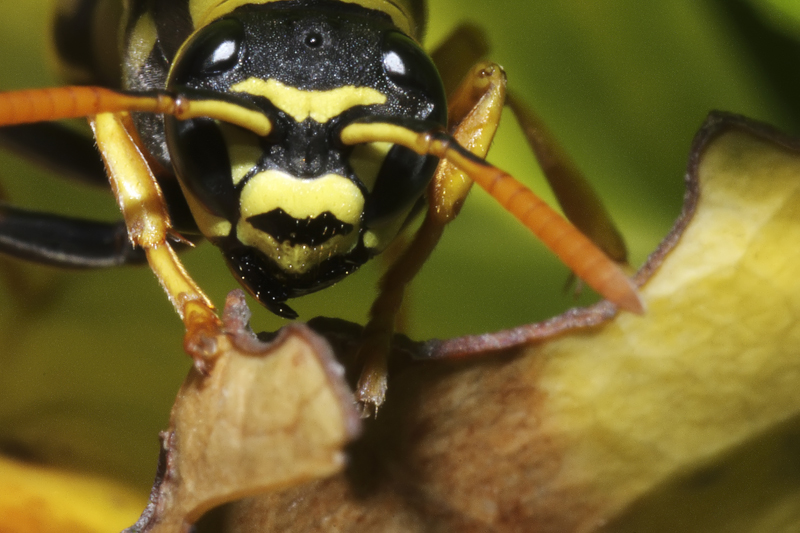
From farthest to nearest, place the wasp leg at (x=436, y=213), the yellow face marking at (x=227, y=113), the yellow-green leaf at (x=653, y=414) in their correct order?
the yellow face marking at (x=227, y=113), the wasp leg at (x=436, y=213), the yellow-green leaf at (x=653, y=414)

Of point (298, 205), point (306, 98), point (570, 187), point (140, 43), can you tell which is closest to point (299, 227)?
point (298, 205)

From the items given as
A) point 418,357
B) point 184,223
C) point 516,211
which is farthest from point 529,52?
point 418,357

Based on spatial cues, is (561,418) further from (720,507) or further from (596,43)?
(596,43)

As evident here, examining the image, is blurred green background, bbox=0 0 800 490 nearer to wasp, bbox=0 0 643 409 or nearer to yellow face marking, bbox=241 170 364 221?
wasp, bbox=0 0 643 409

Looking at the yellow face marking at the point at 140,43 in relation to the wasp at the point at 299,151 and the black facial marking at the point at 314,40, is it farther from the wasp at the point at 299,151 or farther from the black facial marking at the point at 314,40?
the black facial marking at the point at 314,40

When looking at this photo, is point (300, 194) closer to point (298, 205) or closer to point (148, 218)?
point (298, 205)

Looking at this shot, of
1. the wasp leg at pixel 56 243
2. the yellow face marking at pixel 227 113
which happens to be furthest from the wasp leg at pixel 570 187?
the wasp leg at pixel 56 243

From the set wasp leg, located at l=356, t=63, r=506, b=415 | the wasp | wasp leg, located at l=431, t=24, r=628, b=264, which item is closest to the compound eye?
the wasp
